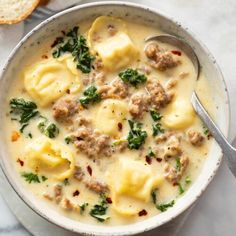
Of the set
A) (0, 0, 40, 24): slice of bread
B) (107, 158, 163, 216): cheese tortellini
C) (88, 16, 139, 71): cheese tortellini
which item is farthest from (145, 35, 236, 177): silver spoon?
(0, 0, 40, 24): slice of bread

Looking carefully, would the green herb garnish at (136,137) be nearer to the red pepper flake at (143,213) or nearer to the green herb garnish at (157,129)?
the green herb garnish at (157,129)

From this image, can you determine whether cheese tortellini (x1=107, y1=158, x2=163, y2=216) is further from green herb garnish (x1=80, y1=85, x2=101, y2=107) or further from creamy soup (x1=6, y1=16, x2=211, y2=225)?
green herb garnish (x1=80, y1=85, x2=101, y2=107)

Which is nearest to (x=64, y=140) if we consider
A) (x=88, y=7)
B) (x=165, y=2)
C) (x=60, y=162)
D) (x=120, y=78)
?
(x=60, y=162)

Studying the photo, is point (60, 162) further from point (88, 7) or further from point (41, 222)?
point (88, 7)

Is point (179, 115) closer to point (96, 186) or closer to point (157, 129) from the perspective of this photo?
point (157, 129)

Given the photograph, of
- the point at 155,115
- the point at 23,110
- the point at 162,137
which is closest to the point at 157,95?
the point at 155,115

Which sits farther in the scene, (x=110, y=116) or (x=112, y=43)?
(x=112, y=43)
